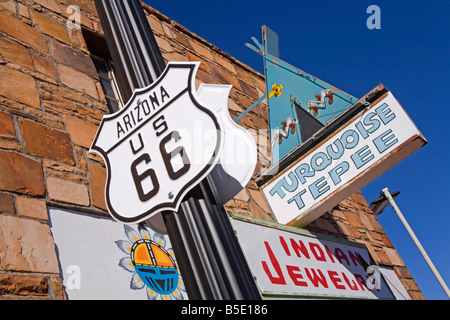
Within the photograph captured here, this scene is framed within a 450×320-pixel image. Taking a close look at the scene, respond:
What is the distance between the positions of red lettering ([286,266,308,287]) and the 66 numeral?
8.45ft


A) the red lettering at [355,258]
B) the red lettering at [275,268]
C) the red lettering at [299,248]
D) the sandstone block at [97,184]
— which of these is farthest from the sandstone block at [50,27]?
the red lettering at [355,258]

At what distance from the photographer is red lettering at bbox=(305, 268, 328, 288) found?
14.1 ft

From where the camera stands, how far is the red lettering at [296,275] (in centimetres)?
408

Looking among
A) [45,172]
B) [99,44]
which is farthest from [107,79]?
[45,172]

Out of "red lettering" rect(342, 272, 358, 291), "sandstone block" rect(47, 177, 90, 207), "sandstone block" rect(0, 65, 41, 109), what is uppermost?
"sandstone block" rect(0, 65, 41, 109)

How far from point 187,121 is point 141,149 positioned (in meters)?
0.26

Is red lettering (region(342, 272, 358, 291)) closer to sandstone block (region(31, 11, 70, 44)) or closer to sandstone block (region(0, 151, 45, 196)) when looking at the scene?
sandstone block (region(0, 151, 45, 196))

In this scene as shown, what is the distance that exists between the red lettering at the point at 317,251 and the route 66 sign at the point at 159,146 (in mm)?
3112

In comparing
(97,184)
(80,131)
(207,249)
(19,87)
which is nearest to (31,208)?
(97,184)

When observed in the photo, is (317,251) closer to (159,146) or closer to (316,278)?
(316,278)

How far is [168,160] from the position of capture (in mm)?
1872

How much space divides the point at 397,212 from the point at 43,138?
7767 millimetres

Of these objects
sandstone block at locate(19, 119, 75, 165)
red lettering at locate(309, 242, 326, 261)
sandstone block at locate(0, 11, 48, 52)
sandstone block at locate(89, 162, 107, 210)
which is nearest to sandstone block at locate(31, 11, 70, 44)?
sandstone block at locate(0, 11, 48, 52)

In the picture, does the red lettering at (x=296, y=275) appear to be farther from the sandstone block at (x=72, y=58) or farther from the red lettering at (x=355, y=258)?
the sandstone block at (x=72, y=58)
